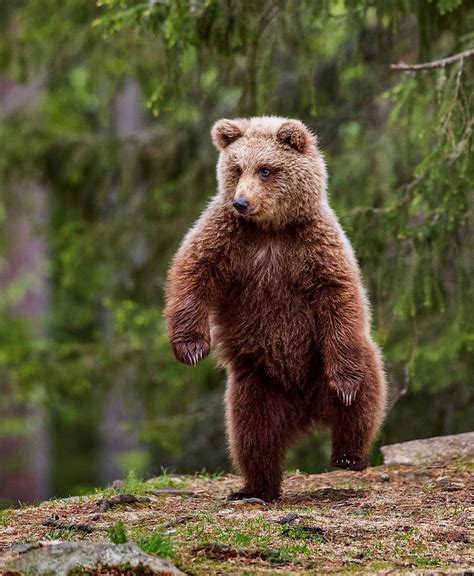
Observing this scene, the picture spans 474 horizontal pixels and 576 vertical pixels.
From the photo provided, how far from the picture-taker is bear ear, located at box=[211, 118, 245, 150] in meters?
6.50

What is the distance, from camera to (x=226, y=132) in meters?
6.51

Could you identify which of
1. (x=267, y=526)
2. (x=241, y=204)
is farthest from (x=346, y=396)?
(x=241, y=204)

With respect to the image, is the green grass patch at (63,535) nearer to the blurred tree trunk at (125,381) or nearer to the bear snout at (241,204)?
the bear snout at (241,204)

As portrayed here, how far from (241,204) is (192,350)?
83 centimetres

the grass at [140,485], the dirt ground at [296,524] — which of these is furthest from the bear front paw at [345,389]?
the grass at [140,485]

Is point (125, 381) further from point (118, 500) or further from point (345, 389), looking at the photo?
point (345, 389)

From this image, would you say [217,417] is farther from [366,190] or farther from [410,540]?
[410,540]

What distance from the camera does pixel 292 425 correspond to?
644 centimetres

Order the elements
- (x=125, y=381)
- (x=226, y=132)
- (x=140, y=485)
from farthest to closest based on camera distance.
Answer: (x=125, y=381) → (x=140, y=485) → (x=226, y=132)

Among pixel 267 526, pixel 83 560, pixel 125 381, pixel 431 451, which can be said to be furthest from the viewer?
pixel 125 381

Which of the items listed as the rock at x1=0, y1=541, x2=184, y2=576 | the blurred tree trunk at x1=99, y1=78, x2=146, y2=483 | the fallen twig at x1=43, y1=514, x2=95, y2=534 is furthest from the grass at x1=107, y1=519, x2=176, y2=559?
the blurred tree trunk at x1=99, y1=78, x2=146, y2=483

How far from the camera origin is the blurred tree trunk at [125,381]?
43.6ft

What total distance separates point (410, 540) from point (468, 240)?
3.79 m

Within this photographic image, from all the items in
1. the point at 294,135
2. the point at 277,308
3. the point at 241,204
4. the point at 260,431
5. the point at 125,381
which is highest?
the point at 294,135
